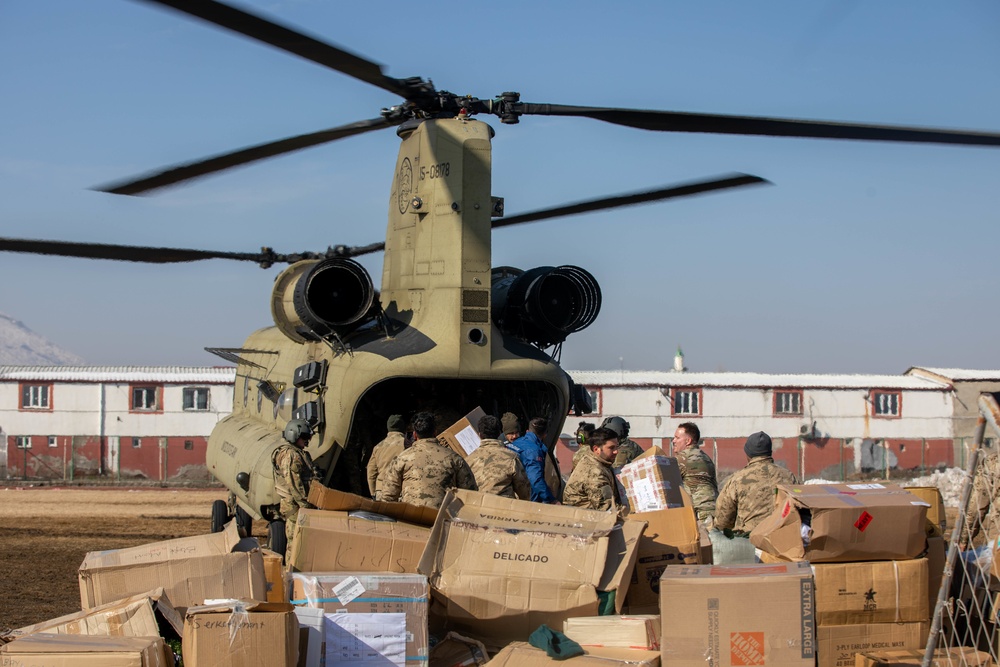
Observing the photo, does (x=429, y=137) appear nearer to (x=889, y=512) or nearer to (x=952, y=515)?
(x=889, y=512)

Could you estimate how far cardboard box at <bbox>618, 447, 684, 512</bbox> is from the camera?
8000mm

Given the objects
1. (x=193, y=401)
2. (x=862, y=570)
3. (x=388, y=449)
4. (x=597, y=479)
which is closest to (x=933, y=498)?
(x=862, y=570)

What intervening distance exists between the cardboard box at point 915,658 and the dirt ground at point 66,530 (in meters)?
6.53

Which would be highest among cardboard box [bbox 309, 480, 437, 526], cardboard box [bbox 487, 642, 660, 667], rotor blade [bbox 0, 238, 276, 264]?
rotor blade [bbox 0, 238, 276, 264]

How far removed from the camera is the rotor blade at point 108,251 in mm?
10078

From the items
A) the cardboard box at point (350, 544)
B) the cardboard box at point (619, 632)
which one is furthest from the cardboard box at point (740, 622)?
the cardboard box at point (350, 544)

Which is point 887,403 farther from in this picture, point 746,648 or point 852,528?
point 746,648

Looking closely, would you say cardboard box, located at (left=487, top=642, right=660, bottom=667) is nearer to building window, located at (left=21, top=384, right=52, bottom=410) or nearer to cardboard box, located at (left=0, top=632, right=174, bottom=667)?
cardboard box, located at (left=0, top=632, right=174, bottom=667)

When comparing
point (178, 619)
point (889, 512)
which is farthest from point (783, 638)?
point (178, 619)

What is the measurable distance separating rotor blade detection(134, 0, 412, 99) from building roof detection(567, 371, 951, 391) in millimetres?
24829

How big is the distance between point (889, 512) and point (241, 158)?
581cm

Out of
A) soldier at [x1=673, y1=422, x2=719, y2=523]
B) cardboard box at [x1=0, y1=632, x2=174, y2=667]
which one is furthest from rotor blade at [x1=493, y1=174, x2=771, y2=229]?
cardboard box at [x1=0, y1=632, x2=174, y2=667]

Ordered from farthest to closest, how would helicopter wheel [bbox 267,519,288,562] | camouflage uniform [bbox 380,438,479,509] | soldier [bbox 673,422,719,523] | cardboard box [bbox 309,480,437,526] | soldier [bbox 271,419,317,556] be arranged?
1. helicopter wheel [bbox 267,519,288,562]
2. soldier [bbox 673,422,719,523]
3. soldier [bbox 271,419,317,556]
4. camouflage uniform [bbox 380,438,479,509]
5. cardboard box [bbox 309,480,437,526]

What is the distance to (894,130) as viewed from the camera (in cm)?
752
